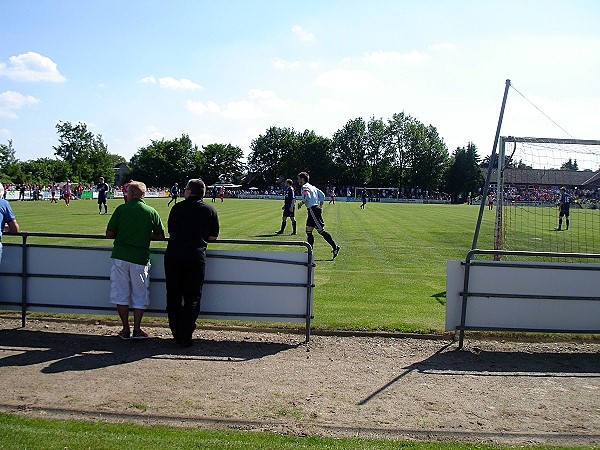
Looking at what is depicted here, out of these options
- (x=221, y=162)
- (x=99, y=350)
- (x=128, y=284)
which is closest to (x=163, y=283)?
(x=128, y=284)

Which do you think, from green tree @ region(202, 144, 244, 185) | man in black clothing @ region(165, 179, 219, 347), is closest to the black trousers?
man in black clothing @ region(165, 179, 219, 347)

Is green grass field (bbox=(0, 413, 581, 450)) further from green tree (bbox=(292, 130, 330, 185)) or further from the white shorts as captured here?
green tree (bbox=(292, 130, 330, 185))

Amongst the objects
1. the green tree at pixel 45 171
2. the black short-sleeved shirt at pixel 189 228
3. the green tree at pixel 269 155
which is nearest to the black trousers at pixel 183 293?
the black short-sleeved shirt at pixel 189 228

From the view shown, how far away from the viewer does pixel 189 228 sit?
7242 millimetres

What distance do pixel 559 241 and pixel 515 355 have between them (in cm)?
1719

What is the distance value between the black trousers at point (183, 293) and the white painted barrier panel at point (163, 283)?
0.47 m

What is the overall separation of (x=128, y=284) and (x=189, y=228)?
1.10 metres

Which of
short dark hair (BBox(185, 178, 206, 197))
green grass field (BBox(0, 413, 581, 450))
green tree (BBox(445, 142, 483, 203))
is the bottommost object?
green grass field (BBox(0, 413, 581, 450))

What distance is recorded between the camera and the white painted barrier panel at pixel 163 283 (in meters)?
7.69

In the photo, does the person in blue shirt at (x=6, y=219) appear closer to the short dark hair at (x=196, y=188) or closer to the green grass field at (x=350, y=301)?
the short dark hair at (x=196, y=188)

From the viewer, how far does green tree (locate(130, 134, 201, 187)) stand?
122 m

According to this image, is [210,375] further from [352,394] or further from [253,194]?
[253,194]

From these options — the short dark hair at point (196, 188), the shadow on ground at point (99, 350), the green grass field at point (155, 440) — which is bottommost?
the shadow on ground at point (99, 350)

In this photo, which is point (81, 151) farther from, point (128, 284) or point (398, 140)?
point (128, 284)
